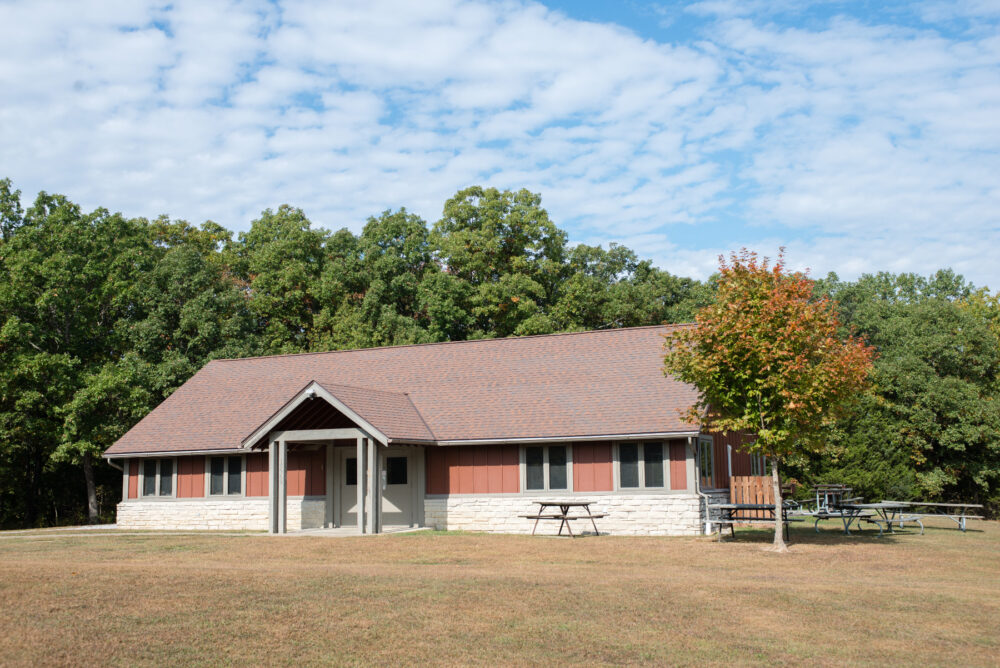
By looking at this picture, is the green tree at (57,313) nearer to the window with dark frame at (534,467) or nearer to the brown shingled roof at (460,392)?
the brown shingled roof at (460,392)

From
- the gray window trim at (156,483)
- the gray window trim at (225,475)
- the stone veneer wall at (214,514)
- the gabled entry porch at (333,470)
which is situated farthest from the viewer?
the gray window trim at (156,483)

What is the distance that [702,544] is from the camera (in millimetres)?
21312

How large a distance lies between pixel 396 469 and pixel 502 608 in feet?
56.6

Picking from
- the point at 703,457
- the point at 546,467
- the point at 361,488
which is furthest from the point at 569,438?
the point at 361,488

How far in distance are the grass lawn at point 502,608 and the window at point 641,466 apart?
6.63m

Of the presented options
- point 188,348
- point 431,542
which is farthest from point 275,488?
point 188,348

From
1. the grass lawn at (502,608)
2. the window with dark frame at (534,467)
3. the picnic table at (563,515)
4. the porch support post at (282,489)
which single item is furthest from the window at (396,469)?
the grass lawn at (502,608)

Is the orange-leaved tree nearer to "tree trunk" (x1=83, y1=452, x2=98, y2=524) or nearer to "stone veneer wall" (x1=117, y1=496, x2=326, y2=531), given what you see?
"stone veneer wall" (x1=117, y1=496, x2=326, y2=531)

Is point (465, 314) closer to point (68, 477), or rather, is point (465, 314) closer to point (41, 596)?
point (68, 477)

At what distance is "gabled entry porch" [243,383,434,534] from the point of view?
25.6 meters

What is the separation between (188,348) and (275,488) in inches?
673

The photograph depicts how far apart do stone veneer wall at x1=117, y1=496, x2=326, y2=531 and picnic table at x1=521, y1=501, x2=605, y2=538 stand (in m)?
7.59

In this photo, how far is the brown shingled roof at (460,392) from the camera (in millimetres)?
26281

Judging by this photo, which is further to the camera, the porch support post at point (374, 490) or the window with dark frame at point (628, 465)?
the window with dark frame at point (628, 465)
